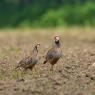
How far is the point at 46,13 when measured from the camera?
1500 inches

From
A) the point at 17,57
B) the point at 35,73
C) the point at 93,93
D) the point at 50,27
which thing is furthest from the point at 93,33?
the point at 93,93

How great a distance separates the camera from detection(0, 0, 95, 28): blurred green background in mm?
36031

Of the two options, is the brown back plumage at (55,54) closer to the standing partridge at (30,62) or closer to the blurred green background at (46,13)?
the standing partridge at (30,62)

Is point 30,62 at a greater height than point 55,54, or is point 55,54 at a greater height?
point 55,54

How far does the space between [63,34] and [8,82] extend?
17496mm

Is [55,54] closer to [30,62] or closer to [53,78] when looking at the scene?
[30,62]

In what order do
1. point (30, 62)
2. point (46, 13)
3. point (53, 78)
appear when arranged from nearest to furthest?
point (53, 78)
point (30, 62)
point (46, 13)

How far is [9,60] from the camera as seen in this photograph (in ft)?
49.2

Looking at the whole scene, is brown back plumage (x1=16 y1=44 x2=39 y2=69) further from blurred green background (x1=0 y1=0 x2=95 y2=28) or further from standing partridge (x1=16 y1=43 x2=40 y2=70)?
blurred green background (x1=0 y1=0 x2=95 y2=28)

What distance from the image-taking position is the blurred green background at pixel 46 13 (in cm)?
3603

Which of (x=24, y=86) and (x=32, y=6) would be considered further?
(x=32, y=6)

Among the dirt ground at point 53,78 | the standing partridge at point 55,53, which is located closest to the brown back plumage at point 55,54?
the standing partridge at point 55,53

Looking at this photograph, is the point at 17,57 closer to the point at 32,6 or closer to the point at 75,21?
the point at 75,21

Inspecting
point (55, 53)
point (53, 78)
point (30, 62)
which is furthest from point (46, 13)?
point (53, 78)
